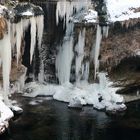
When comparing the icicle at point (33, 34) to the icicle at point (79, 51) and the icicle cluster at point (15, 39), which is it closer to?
the icicle cluster at point (15, 39)

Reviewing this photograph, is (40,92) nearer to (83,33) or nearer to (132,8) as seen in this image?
(83,33)

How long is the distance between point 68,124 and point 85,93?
24.9ft

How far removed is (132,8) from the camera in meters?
51.2

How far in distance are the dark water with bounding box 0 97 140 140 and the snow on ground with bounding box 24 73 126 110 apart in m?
0.95

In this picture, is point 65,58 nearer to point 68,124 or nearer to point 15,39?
point 15,39

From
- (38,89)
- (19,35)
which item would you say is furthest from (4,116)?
(38,89)

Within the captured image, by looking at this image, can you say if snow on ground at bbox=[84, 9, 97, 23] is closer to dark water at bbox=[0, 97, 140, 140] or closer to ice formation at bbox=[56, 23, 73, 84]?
ice formation at bbox=[56, 23, 73, 84]

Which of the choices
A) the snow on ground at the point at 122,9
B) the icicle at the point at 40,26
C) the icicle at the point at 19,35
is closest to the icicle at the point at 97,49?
the snow on ground at the point at 122,9

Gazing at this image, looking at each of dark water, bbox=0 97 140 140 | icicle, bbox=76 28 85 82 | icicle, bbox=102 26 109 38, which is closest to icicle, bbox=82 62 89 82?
icicle, bbox=76 28 85 82

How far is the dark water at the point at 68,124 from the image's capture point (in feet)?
131

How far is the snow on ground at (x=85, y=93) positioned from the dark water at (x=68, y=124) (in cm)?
95

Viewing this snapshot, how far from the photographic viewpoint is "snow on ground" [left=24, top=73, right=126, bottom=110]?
47.6m

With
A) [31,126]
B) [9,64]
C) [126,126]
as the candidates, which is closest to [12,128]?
[31,126]

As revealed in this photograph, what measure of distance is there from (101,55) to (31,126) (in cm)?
1265
